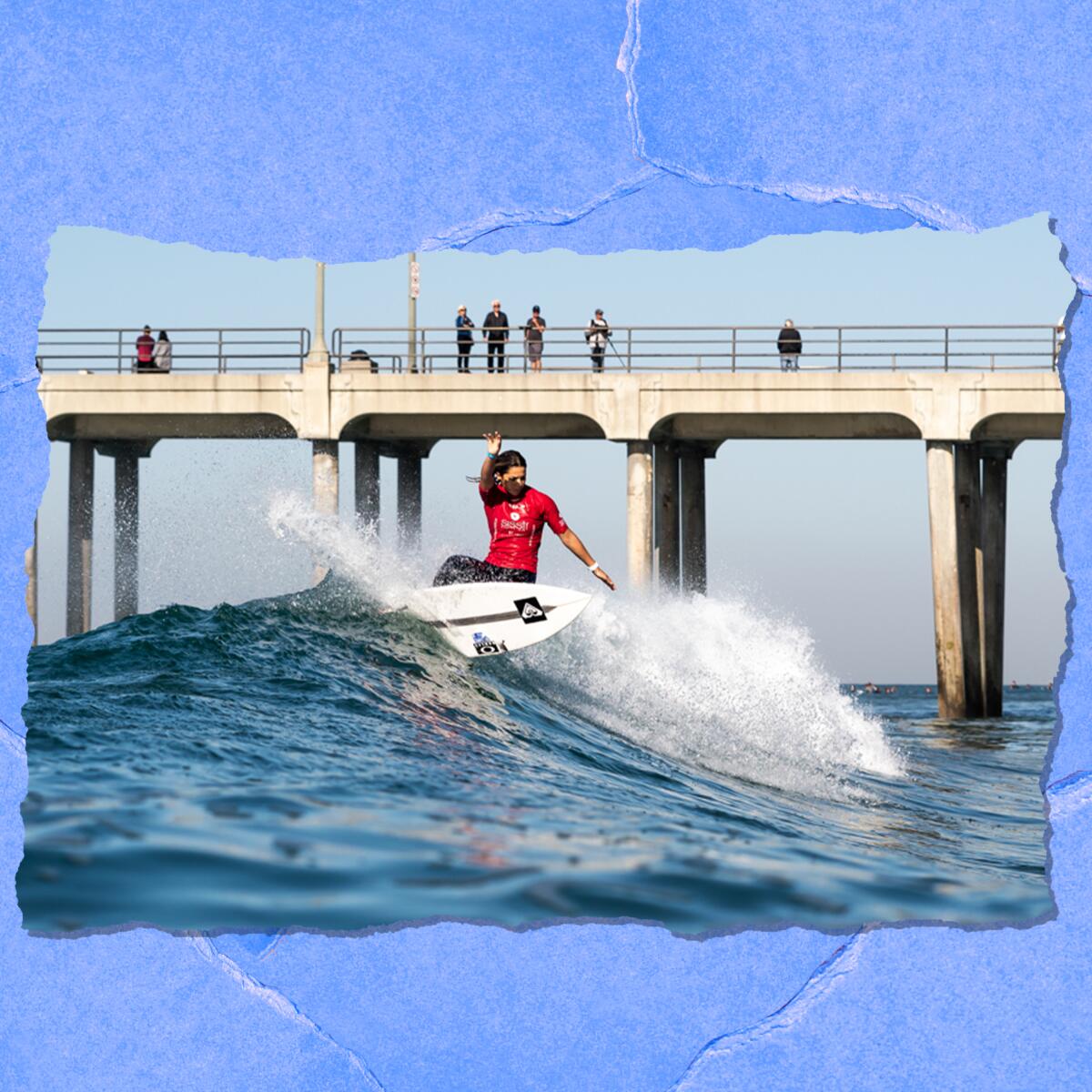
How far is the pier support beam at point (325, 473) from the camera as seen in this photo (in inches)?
797

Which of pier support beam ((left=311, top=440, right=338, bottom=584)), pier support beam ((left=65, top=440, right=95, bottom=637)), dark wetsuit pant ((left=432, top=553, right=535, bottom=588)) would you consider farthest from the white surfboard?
pier support beam ((left=65, top=440, right=95, bottom=637))

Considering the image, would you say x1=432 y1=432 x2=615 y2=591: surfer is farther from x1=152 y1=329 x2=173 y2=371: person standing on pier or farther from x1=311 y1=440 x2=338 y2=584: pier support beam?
x1=311 y1=440 x2=338 y2=584: pier support beam

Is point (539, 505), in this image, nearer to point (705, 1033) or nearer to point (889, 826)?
point (889, 826)

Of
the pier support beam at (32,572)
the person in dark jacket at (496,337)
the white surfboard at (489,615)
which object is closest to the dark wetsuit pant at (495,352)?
the person in dark jacket at (496,337)

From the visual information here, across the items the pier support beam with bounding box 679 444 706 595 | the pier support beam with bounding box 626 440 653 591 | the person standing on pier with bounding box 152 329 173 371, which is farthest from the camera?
the pier support beam with bounding box 679 444 706 595

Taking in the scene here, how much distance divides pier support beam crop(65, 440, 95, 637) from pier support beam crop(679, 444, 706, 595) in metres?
9.22

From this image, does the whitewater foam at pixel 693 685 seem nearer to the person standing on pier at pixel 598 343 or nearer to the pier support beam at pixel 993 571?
the person standing on pier at pixel 598 343

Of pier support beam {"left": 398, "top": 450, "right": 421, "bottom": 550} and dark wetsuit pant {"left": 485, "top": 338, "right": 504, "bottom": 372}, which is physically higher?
dark wetsuit pant {"left": 485, "top": 338, "right": 504, "bottom": 372}

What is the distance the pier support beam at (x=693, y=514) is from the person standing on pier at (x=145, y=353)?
8.62 meters

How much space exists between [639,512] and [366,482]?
4172 mm

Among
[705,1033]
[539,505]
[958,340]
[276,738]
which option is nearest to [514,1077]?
[705,1033]

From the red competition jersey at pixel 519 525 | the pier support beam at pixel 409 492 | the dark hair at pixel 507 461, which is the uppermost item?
the pier support beam at pixel 409 492

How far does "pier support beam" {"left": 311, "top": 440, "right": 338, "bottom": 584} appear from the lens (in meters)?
20.2

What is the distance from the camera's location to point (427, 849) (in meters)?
4.51
